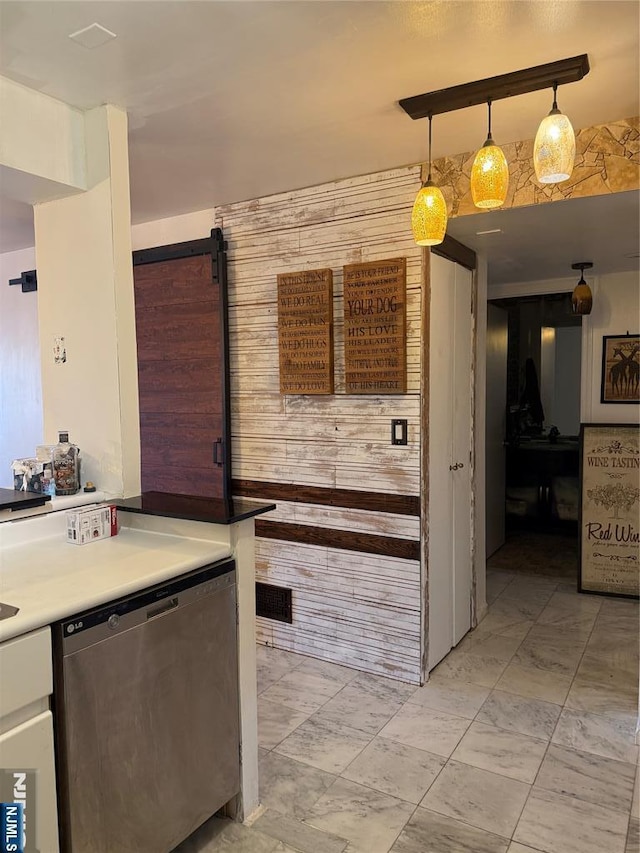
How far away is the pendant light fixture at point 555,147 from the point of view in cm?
160

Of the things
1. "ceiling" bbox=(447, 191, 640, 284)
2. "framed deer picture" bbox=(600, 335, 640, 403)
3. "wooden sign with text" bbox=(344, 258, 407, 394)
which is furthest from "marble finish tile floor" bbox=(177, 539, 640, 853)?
"ceiling" bbox=(447, 191, 640, 284)

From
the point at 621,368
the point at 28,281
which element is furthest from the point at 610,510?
the point at 28,281

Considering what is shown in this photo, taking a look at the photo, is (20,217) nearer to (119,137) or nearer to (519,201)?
(119,137)

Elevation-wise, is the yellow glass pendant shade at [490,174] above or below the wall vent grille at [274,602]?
above

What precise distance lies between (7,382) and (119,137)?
107 inches

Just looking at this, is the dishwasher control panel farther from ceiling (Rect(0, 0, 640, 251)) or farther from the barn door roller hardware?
the barn door roller hardware

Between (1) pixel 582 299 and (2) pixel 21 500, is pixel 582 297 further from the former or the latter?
(2) pixel 21 500

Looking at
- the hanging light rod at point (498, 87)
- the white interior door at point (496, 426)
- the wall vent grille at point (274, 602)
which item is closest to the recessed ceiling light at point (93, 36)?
the hanging light rod at point (498, 87)

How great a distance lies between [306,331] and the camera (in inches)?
119

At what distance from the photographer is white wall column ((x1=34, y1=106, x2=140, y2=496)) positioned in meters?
2.17

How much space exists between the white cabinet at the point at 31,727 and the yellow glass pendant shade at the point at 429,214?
1608mm

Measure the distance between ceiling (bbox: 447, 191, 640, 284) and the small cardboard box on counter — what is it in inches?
76.2

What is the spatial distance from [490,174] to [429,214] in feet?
0.76

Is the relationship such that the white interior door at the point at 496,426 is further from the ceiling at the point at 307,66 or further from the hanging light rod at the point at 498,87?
the hanging light rod at the point at 498,87
